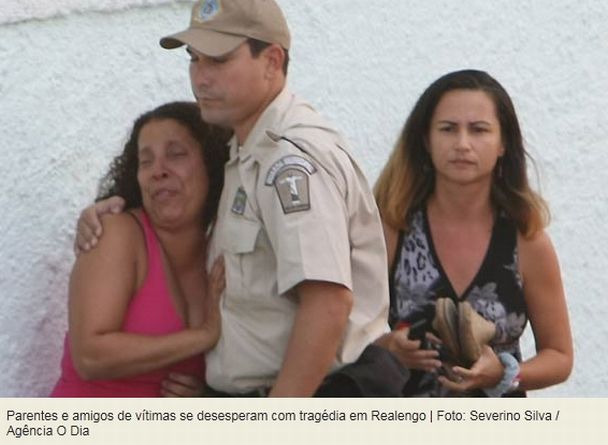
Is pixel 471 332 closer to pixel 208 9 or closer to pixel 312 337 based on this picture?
pixel 312 337

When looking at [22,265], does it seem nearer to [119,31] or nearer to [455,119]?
[119,31]

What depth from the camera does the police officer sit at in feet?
12.1

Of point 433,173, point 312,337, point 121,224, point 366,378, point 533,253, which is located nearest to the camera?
point 312,337

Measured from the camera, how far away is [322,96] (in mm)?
4945

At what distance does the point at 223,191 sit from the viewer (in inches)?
157

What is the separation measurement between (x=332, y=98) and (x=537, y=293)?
1013mm

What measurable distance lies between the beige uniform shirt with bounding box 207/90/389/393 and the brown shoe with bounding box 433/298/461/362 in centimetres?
16

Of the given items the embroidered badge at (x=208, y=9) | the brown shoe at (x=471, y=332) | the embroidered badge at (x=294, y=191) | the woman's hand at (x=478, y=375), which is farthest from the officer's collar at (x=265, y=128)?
the woman's hand at (x=478, y=375)

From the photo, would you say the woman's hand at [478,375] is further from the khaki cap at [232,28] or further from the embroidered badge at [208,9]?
the embroidered badge at [208,9]

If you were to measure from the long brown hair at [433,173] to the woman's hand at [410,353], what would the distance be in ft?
1.04

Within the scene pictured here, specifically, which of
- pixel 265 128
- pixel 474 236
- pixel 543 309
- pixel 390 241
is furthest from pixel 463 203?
pixel 265 128

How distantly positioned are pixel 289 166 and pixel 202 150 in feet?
1.38

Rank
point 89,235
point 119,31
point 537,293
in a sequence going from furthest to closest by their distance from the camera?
point 119,31 < point 537,293 < point 89,235
